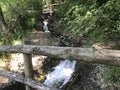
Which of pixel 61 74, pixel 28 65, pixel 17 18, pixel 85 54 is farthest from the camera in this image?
pixel 17 18

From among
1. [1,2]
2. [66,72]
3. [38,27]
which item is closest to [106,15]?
[66,72]

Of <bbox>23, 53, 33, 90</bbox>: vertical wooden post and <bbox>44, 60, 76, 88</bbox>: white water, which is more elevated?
<bbox>23, 53, 33, 90</bbox>: vertical wooden post

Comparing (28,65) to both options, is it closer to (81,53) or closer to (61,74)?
(81,53)

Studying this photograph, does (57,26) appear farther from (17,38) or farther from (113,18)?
(113,18)

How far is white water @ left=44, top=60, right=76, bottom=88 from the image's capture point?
22.9 feet

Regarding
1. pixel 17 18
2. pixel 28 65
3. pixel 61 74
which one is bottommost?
pixel 61 74

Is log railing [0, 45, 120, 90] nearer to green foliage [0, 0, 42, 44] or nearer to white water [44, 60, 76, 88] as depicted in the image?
white water [44, 60, 76, 88]

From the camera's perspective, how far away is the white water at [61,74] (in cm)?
697

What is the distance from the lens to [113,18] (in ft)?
13.9

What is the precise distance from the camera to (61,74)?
24.4 feet

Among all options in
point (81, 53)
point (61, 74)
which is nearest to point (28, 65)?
point (81, 53)

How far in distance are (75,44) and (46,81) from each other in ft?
6.33

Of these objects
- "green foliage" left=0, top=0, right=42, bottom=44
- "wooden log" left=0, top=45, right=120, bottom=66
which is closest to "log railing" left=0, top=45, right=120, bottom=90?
"wooden log" left=0, top=45, right=120, bottom=66

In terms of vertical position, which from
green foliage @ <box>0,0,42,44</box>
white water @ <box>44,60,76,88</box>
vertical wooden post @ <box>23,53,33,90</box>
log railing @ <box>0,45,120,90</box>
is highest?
log railing @ <box>0,45,120,90</box>
